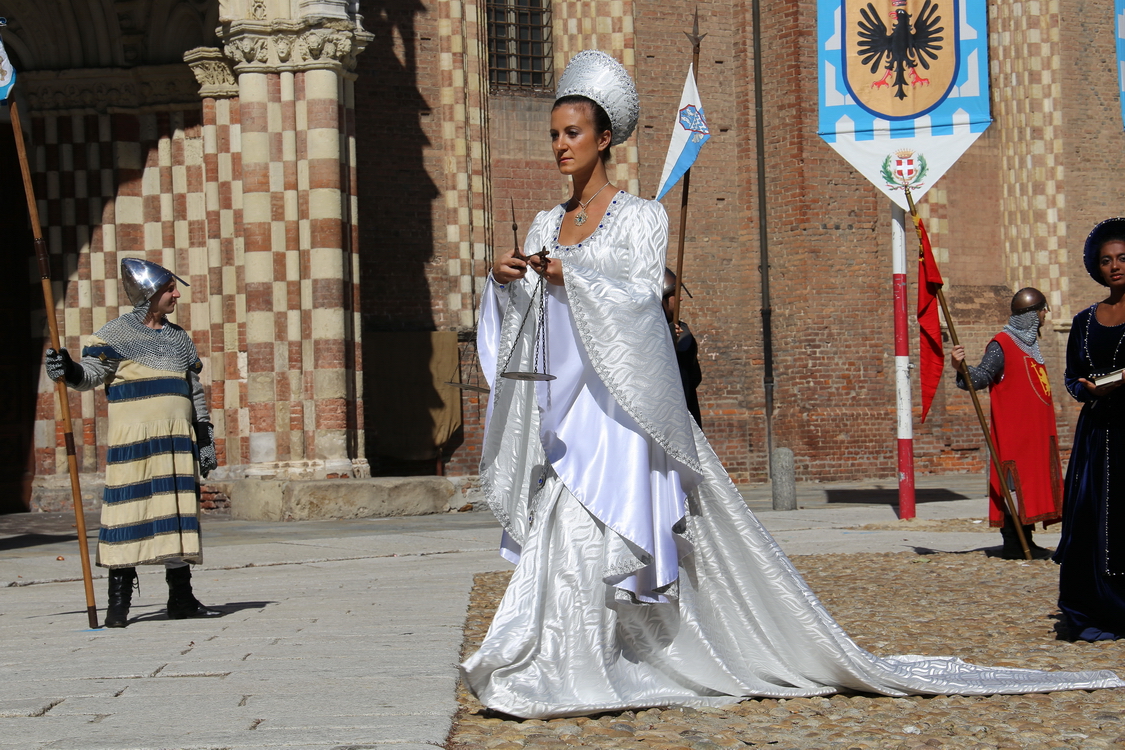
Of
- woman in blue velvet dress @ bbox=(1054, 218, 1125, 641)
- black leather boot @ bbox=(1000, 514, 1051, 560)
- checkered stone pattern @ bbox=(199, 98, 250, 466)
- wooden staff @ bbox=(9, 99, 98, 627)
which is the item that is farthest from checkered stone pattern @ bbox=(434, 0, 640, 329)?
woman in blue velvet dress @ bbox=(1054, 218, 1125, 641)

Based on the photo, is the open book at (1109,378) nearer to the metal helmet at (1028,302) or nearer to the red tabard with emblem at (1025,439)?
the red tabard with emblem at (1025,439)

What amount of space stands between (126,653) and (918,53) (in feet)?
28.5

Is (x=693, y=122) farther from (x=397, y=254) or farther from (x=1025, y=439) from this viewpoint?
(x=397, y=254)

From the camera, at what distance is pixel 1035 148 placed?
20156 mm

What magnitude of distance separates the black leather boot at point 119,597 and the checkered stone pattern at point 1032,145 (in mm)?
16358

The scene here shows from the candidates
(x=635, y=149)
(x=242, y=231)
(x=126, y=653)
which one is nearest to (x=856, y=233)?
(x=635, y=149)

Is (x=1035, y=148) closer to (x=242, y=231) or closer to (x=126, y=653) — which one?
(x=242, y=231)

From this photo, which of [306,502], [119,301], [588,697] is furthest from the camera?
[119,301]

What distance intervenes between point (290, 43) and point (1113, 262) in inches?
400

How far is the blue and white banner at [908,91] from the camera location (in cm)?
1138

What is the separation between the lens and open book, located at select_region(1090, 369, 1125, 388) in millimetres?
5672

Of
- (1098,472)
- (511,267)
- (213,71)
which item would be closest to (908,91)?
(1098,472)

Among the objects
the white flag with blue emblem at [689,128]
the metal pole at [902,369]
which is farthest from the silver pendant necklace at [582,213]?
the metal pole at [902,369]

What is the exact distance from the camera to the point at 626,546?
4.09 meters
